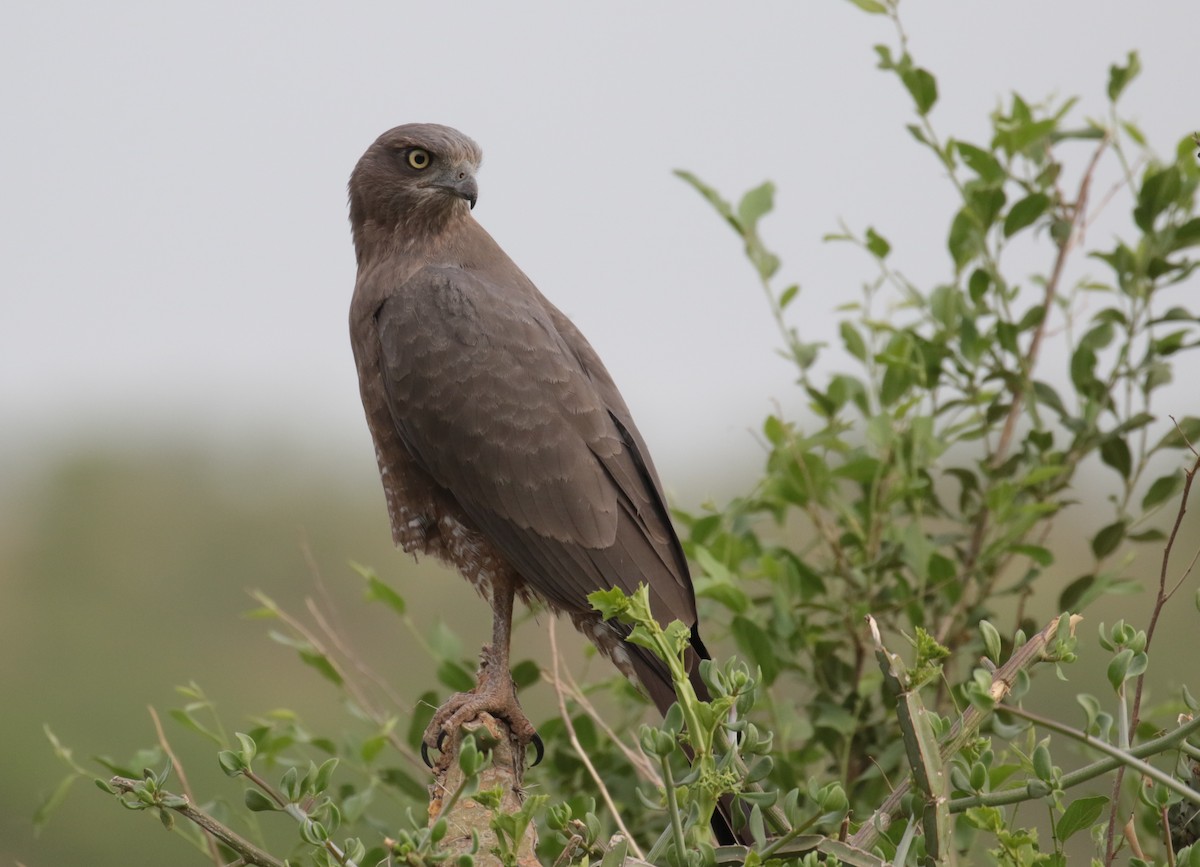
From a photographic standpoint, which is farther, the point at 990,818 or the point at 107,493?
→ the point at 107,493

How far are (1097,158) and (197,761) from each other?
5.38 m

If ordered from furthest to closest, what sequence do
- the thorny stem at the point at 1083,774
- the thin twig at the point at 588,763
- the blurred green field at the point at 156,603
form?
the blurred green field at the point at 156,603 < the thin twig at the point at 588,763 < the thorny stem at the point at 1083,774

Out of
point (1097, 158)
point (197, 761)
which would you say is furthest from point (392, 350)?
point (197, 761)

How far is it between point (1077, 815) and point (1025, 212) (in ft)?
7.71

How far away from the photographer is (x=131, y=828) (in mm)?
7012

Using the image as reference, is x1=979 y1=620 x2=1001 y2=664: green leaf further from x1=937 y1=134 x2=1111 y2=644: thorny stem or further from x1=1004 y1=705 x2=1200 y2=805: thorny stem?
x1=937 y1=134 x2=1111 y2=644: thorny stem

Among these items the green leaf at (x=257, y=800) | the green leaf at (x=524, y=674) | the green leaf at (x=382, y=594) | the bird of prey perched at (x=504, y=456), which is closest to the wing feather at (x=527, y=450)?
the bird of prey perched at (x=504, y=456)

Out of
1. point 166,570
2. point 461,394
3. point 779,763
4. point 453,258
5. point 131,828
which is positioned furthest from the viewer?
point 166,570

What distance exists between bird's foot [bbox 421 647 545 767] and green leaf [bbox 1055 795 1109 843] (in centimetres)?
180

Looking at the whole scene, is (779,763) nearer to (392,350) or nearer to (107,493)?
(392,350)

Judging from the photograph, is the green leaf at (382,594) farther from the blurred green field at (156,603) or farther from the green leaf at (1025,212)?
the blurred green field at (156,603)

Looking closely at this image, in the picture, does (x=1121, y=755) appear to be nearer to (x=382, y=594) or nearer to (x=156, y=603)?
(x=382, y=594)

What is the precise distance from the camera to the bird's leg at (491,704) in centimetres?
373

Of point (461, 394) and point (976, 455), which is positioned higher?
point (461, 394)
